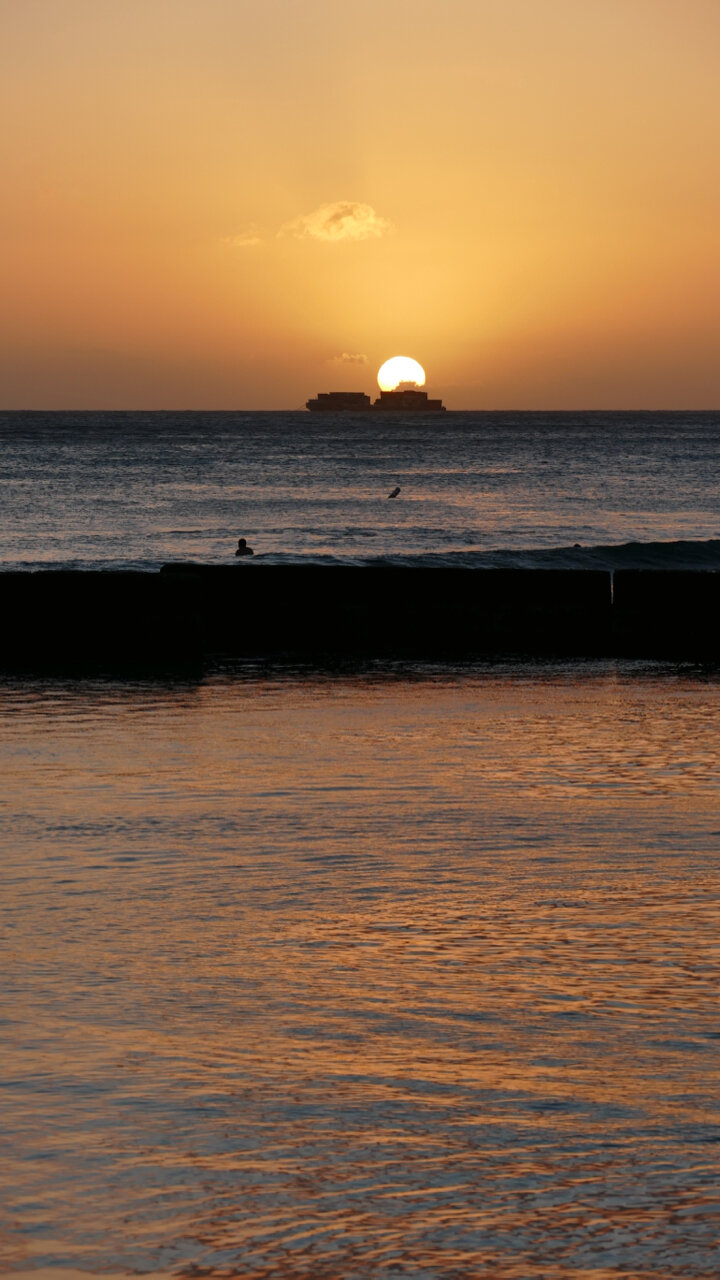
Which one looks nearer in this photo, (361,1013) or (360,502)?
(361,1013)

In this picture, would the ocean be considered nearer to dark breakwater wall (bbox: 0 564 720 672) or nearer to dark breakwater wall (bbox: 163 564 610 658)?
dark breakwater wall (bbox: 0 564 720 672)

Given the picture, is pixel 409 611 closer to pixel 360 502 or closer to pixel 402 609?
pixel 402 609

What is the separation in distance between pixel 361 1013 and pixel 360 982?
314mm

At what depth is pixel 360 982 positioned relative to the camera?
5340 millimetres

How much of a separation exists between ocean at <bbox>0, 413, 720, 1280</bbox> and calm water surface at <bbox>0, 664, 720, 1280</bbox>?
0.01 m

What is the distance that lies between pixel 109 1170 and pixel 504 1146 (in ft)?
3.23

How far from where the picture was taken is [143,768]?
30.3ft

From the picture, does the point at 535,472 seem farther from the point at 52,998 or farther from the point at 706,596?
the point at 52,998

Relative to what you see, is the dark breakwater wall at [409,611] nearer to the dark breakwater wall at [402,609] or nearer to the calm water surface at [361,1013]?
the dark breakwater wall at [402,609]

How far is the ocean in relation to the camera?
3697mm

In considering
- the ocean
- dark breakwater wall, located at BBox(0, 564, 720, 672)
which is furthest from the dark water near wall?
the ocean

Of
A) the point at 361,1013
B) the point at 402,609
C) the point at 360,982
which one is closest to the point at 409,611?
the point at 402,609

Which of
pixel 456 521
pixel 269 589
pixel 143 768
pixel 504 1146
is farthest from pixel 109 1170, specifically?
pixel 456 521

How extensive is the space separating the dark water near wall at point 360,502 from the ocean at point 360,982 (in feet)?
69.5
